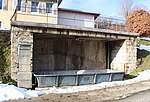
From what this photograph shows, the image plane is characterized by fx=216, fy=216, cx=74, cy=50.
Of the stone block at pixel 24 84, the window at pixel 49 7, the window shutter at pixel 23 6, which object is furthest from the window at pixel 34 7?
the stone block at pixel 24 84

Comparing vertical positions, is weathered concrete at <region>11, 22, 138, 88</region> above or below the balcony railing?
below

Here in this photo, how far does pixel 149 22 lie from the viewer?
2091cm

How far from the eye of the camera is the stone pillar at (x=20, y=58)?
13.3m

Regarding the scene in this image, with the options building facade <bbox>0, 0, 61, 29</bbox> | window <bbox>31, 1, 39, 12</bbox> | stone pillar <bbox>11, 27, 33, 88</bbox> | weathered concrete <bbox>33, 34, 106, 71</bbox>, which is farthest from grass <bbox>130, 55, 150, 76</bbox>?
window <bbox>31, 1, 39, 12</bbox>

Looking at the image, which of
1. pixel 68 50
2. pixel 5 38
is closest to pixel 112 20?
pixel 68 50

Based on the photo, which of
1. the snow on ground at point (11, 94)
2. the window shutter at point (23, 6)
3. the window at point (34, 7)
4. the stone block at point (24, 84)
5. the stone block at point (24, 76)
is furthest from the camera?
the window at point (34, 7)

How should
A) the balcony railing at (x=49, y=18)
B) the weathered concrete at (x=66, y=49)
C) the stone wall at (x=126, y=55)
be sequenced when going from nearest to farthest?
the weathered concrete at (x=66, y=49)
the stone wall at (x=126, y=55)
the balcony railing at (x=49, y=18)

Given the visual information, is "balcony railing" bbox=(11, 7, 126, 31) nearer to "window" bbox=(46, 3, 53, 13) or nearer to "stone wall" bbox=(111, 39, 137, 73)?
"window" bbox=(46, 3, 53, 13)

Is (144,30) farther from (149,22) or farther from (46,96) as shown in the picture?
(46,96)

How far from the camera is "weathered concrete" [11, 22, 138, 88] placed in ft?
44.3

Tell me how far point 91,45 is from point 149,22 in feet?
20.6

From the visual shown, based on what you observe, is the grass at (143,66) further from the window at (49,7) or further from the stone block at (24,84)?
the window at (49,7)

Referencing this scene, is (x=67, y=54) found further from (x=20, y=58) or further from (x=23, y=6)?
(x=23, y=6)

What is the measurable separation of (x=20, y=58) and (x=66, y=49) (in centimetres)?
584
